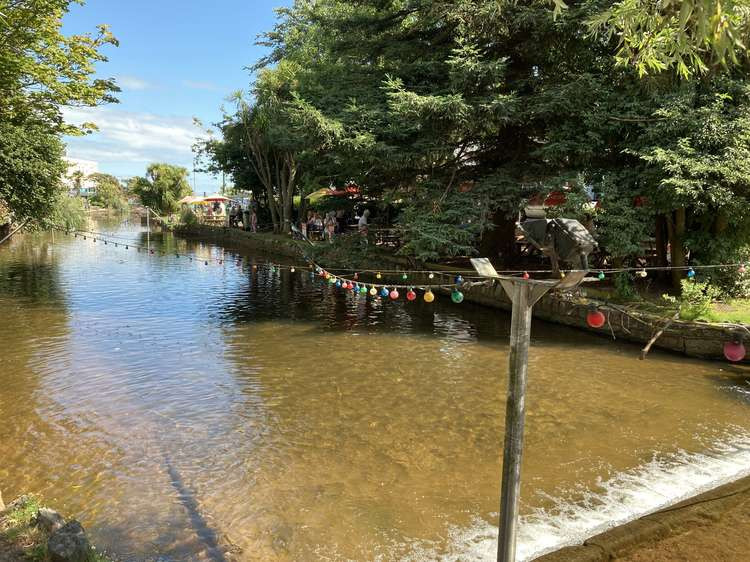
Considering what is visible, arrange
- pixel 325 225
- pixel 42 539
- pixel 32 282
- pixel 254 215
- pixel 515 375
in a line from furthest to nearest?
pixel 254 215
pixel 325 225
pixel 32 282
pixel 42 539
pixel 515 375

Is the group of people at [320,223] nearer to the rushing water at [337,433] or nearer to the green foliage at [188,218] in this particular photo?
the green foliage at [188,218]

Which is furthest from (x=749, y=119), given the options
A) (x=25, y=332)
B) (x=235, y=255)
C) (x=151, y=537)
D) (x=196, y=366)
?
(x=235, y=255)

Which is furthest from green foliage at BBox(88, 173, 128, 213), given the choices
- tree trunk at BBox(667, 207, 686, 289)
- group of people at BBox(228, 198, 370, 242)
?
tree trunk at BBox(667, 207, 686, 289)

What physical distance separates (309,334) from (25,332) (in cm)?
625

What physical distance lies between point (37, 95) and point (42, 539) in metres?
14.2

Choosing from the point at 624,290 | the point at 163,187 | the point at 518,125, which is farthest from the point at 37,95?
the point at 163,187

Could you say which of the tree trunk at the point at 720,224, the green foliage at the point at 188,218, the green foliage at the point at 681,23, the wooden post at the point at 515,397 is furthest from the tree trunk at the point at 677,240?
the green foliage at the point at 188,218

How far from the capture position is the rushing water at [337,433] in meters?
5.11

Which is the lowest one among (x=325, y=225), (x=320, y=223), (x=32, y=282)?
(x=32, y=282)

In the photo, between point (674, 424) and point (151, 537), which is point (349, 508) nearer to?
point (151, 537)

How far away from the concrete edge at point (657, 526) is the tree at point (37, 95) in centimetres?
1452

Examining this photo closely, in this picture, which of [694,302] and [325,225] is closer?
[694,302]

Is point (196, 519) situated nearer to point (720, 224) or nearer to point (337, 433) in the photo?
point (337, 433)

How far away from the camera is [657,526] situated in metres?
4.83
